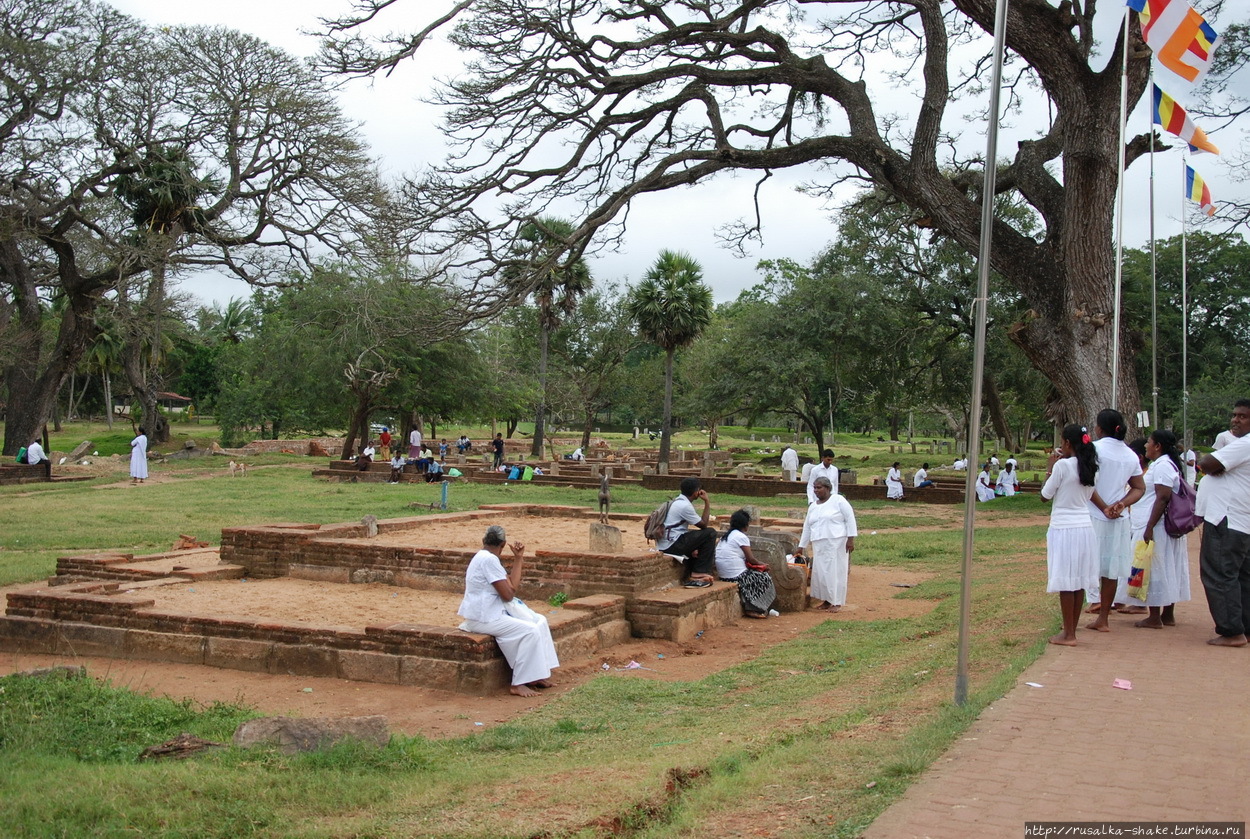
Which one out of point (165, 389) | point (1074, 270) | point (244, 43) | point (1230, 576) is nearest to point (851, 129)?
point (1074, 270)

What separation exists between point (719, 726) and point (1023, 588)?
5.87 metres

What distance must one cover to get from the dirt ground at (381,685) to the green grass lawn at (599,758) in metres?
0.50

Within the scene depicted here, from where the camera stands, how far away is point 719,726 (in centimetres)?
686

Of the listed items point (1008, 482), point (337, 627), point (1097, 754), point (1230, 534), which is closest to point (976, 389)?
point (1097, 754)

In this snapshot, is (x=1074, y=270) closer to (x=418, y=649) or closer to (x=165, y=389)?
(x=418, y=649)

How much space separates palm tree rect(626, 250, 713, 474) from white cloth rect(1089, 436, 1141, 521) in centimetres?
3306

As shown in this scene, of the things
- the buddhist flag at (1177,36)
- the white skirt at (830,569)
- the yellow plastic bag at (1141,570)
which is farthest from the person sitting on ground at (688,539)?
the buddhist flag at (1177,36)

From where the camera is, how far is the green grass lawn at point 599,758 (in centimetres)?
453

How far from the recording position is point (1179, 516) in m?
8.05

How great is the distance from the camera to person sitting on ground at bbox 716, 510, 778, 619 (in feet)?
40.4

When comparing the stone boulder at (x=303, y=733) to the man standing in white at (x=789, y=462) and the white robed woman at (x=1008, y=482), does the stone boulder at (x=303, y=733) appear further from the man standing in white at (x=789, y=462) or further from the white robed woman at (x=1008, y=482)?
the white robed woman at (x=1008, y=482)

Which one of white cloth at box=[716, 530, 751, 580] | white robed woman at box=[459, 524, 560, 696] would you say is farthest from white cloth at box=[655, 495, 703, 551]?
white robed woman at box=[459, 524, 560, 696]

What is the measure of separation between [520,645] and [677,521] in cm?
401

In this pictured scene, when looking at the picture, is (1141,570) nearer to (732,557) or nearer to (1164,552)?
(1164,552)
